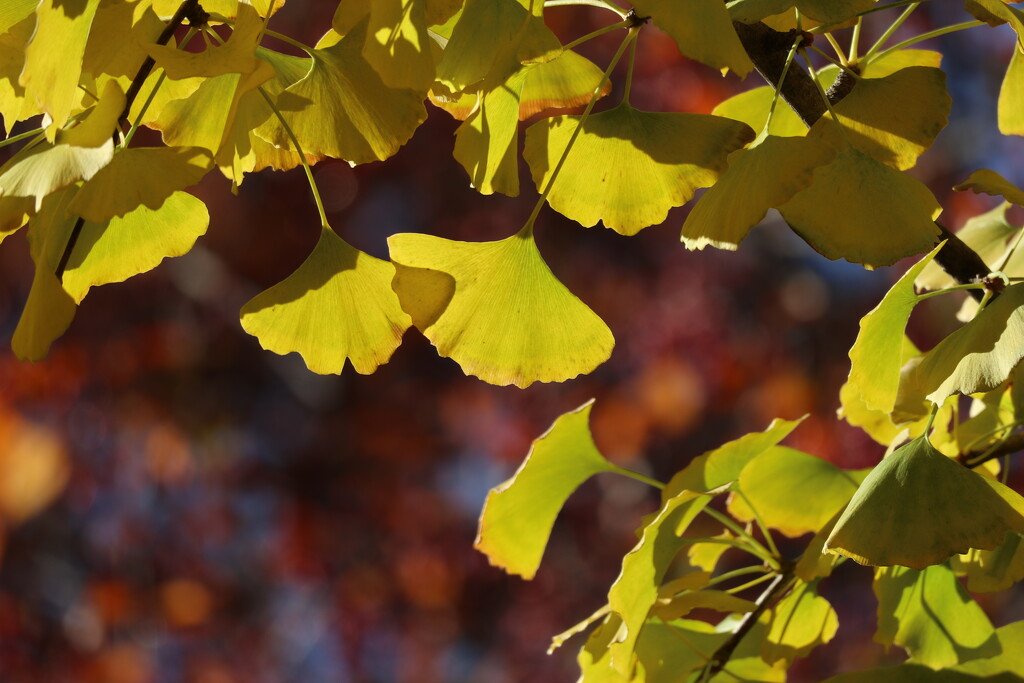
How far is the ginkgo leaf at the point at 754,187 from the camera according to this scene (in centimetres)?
30

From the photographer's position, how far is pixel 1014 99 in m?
0.48

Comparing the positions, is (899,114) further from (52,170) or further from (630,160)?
(52,170)

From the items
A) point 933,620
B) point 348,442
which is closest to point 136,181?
point 933,620

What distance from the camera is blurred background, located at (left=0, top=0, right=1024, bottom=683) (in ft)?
8.22

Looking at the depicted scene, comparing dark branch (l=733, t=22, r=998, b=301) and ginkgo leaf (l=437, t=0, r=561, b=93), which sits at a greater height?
ginkgo leaf (l=437, t=0, r=561, b=93)

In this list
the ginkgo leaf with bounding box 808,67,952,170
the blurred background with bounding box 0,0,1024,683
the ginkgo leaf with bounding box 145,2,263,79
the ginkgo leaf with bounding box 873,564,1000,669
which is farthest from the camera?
the blurred background with bounding box 0,0,1024,683

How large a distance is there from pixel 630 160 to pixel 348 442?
2.27m

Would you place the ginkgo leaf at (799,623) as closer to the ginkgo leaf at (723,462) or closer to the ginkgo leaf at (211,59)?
the ginkgo leaf at (723,462)

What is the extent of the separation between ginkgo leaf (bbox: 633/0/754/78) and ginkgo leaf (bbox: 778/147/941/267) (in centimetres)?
6

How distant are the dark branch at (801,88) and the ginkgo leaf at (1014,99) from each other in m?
0.08

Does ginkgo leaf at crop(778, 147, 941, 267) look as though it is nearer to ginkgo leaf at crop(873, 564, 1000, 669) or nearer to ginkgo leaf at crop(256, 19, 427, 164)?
ginkgo leaf at crop(256, 19, 427, 164)

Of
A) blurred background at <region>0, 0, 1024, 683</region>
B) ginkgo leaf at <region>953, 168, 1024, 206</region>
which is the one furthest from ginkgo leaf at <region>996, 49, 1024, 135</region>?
blurred background at <region>0, 0, 1024, 683</region>

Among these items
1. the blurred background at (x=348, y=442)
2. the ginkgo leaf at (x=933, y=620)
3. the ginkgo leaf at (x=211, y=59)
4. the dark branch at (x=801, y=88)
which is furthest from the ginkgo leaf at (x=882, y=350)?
the blurred background at (x=348, y=442)

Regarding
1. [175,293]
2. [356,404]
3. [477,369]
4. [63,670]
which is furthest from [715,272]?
[477,369]
